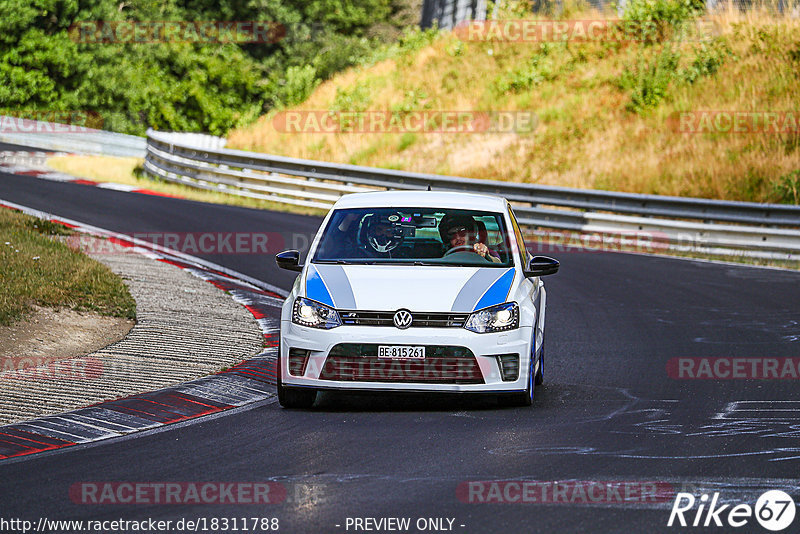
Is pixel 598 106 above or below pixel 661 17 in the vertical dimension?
below

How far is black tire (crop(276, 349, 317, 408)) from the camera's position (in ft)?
28.3

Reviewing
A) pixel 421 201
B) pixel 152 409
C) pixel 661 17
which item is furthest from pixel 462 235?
pixel 661 17

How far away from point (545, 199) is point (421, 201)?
1394 cm

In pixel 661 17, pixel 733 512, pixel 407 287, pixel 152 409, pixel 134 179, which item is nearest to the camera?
pixel 733 512

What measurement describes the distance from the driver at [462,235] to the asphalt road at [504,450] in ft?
3.95

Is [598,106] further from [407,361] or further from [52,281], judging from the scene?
[407,361]

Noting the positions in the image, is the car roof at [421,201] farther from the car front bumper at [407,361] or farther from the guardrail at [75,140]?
the guardrail at [75,140]

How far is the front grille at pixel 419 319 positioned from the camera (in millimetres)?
8430

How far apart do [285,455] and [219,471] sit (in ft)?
1.80

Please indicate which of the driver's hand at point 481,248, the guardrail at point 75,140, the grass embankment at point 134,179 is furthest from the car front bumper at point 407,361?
the guardrail at point 75,140

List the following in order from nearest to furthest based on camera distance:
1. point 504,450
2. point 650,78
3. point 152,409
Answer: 1. point 504,450
2. point 152,409
3. point 650,78

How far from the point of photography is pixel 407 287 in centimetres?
866

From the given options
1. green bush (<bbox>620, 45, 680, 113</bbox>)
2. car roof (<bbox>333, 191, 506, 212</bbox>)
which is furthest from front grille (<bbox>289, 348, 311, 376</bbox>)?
green bush (<bbox>620, 45, 680, 113</bbox>)

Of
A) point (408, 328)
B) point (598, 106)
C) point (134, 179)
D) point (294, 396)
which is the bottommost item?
point (294, 396)
